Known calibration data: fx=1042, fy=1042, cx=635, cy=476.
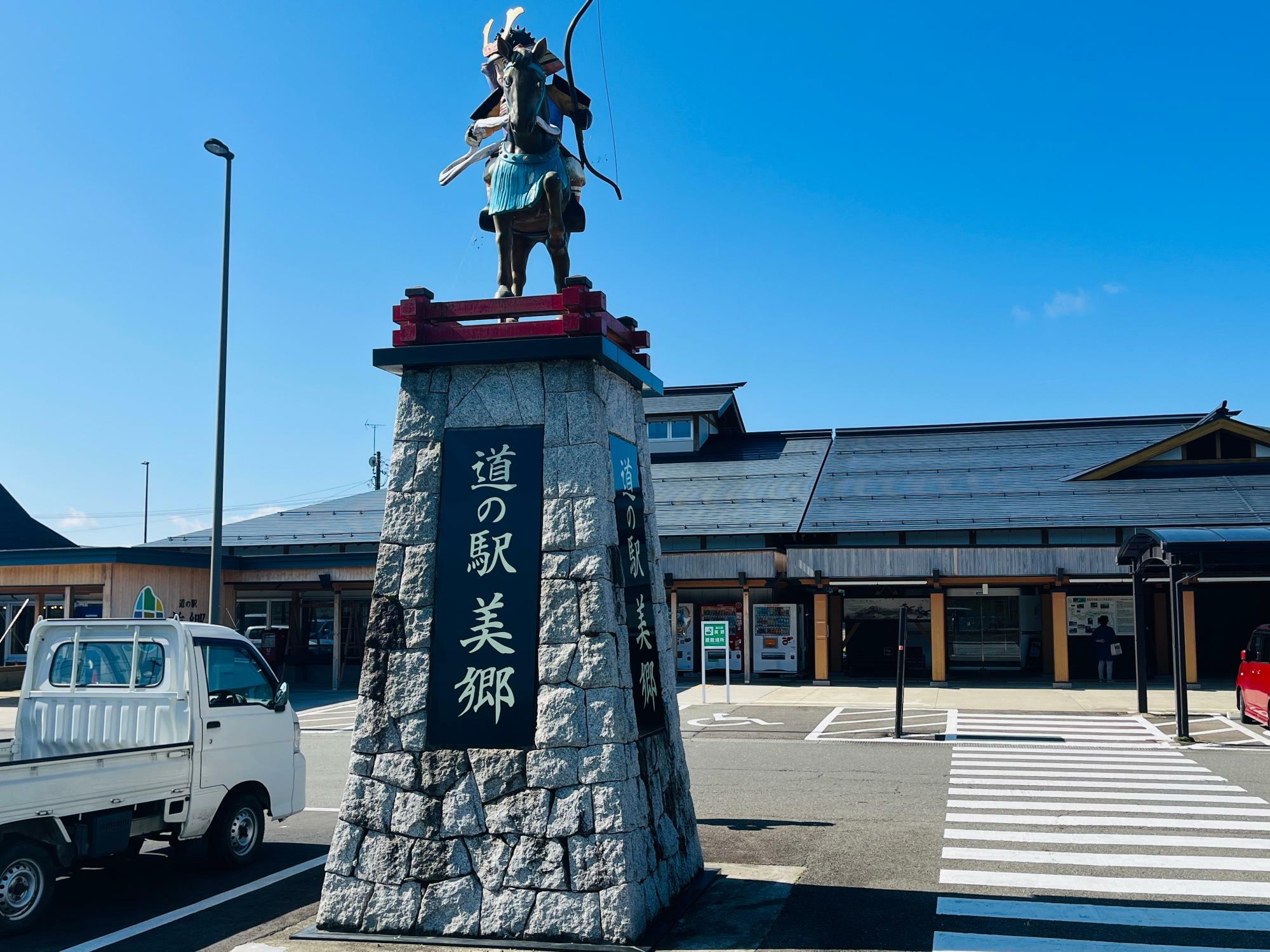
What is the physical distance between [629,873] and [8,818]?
4.16 metres

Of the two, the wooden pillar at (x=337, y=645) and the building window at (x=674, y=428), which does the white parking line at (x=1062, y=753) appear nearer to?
the wooden pillar at (x=337, y=645)

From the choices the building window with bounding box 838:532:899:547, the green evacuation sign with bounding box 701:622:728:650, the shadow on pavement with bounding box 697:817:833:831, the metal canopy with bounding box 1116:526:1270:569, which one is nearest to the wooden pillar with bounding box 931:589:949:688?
the building window with bounding box 838:532:899:547

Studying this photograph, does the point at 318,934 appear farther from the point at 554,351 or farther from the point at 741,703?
the point at 741,703

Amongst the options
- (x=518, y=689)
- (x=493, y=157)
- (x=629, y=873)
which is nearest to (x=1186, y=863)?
(x=629, y=873)

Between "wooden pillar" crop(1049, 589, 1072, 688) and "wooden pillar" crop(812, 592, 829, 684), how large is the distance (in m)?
5.45

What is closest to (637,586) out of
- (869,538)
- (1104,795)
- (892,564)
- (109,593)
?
(1104,795)

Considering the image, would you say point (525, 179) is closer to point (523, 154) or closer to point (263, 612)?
point (523, 154)

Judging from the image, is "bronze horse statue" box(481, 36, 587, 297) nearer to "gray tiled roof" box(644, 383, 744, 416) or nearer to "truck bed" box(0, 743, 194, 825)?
"truck bed" box(0, 743, 194, 825)

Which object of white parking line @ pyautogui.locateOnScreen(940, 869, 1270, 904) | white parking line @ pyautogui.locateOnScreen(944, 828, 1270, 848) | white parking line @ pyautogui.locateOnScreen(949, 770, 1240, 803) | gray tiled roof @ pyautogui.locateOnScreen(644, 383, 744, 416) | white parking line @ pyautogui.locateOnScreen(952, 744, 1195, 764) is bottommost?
white parking line @ pyautogui.locateOnScreen(952, 744, 1195, 764)

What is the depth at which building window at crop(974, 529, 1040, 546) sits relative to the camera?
26.4m

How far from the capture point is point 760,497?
3033cm

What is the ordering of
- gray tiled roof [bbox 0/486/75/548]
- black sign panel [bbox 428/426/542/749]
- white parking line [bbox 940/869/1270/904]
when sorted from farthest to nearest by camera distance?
1. gray tiled roof [bbox 0/486/75/548]
2. white parking line [bbox 940/869/1270/904]
3. black sign panel [bbox 428/426/542/749]

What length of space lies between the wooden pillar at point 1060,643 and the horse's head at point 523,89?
21.0 metres

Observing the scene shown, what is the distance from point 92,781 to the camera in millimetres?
7535
